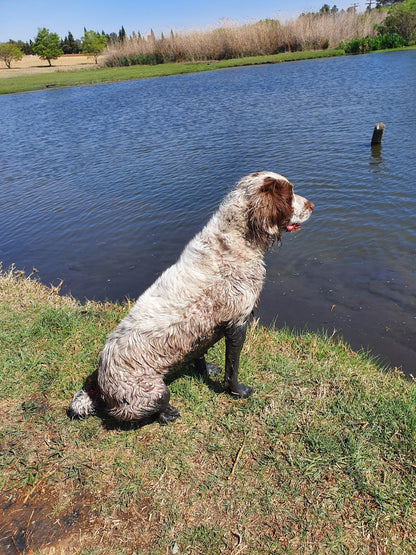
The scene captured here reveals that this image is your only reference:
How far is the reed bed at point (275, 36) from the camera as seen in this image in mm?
46938

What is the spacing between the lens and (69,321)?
513 cm

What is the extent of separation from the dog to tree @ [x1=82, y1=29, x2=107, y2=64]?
7856 cm

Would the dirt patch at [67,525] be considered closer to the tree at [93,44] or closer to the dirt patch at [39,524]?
the dirt patch at [39,524]

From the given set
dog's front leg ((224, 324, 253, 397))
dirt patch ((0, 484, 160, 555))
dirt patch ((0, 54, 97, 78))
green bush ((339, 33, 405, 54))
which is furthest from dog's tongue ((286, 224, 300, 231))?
dirt patch ((0, 54, 97, 78))

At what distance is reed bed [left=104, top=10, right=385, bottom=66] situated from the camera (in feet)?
154

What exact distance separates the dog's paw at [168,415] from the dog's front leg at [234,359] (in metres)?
0.59

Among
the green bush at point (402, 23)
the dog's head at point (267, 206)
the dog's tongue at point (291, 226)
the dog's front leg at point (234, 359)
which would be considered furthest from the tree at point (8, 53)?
the dog's front leg at point (234, 359)

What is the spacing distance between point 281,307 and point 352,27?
5545 cm

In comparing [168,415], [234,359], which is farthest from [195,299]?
[168,415]

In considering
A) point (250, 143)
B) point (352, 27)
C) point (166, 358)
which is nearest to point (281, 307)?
point (166, 358)

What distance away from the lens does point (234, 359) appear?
3.78m

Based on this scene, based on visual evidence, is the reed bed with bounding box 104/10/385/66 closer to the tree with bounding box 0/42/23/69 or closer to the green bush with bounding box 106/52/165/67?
the green bush with bounding box 106/52/165/67

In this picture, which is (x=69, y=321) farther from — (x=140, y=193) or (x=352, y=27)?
(x=352, y=27)

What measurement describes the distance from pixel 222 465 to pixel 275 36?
54.7 metres
